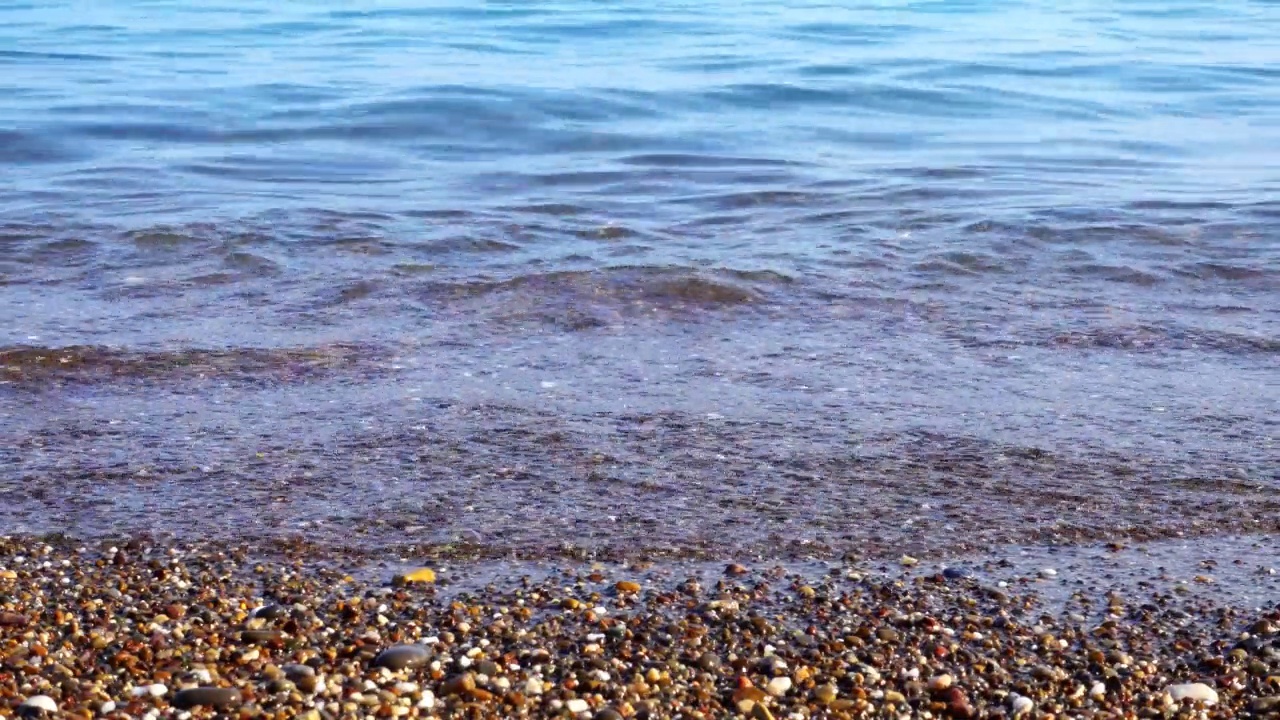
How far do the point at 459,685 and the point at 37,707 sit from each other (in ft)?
3.10

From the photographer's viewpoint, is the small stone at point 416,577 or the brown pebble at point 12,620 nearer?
the brown pebble at point 12,620

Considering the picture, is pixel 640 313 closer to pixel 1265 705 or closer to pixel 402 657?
pixel 402 657

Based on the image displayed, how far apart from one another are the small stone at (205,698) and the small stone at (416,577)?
951 mm

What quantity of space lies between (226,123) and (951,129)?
7.69 m

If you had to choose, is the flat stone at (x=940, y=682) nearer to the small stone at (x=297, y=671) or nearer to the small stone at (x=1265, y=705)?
the small stone at (x=1265, y=705)

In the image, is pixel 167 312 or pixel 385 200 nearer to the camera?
pixel 167 312

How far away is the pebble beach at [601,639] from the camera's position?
11.7 feet

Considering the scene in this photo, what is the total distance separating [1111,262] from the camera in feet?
30.7

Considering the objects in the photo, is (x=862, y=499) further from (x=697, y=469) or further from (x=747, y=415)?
(x=747, y=415)

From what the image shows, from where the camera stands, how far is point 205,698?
341 centimetres

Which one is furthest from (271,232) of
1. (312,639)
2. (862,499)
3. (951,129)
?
(951,129)

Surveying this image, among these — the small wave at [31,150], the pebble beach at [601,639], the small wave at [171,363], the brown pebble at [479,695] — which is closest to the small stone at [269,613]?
the pebble beach at [601,639]

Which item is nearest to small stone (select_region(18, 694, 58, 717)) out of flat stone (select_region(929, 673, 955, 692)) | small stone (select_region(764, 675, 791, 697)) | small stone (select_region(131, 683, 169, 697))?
small stone (select_region(131, 683, 169, 697))

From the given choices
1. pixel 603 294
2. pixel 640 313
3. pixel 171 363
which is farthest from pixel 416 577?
pixel 603 294
